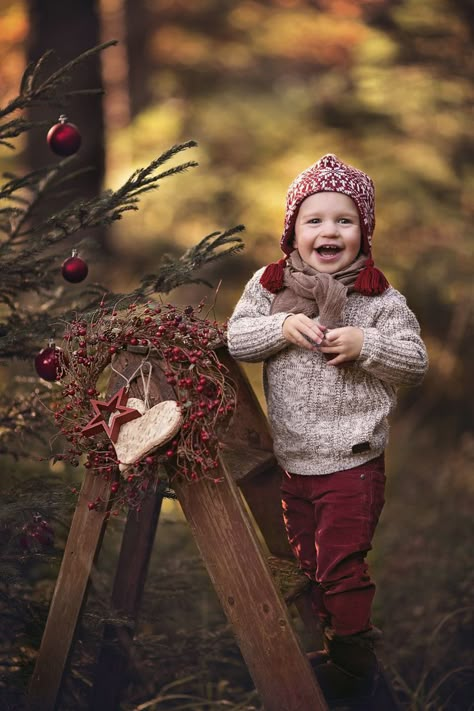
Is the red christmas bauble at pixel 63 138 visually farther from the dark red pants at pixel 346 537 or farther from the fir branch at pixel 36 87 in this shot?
the dark red pants at pixel 346 537

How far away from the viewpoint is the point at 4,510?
2.59 metres

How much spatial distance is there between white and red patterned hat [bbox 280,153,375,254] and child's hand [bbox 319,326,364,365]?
1.29 ft

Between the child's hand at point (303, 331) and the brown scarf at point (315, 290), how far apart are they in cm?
Answer: 7

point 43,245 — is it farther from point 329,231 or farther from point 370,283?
point 370,283

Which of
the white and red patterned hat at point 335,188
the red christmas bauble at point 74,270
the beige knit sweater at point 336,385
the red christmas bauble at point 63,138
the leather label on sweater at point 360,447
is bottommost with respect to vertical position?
the leather label on sweater at point 360,447

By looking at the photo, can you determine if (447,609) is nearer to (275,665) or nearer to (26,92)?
(275,665)

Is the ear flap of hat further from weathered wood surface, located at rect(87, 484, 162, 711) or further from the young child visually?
weathered wood surface, located at rect(87, 484, 162, 711)

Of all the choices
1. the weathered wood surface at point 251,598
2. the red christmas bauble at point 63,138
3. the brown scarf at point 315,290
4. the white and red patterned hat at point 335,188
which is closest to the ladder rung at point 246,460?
the weathered wood surface at point 251,598

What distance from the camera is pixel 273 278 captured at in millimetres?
2725

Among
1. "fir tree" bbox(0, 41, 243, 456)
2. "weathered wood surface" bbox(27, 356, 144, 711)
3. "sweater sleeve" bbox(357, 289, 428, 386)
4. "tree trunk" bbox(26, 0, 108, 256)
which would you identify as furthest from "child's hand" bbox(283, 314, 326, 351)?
"tree trunk" bbox(26, 0, 108, 256)

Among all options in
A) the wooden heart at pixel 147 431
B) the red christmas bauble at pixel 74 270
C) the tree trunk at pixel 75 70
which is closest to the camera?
the wooden heart at pixel 147 431

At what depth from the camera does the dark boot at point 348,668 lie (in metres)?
2.59

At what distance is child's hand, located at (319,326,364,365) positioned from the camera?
2.45 meters

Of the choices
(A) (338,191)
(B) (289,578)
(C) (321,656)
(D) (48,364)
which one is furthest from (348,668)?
(A) (338,191)
